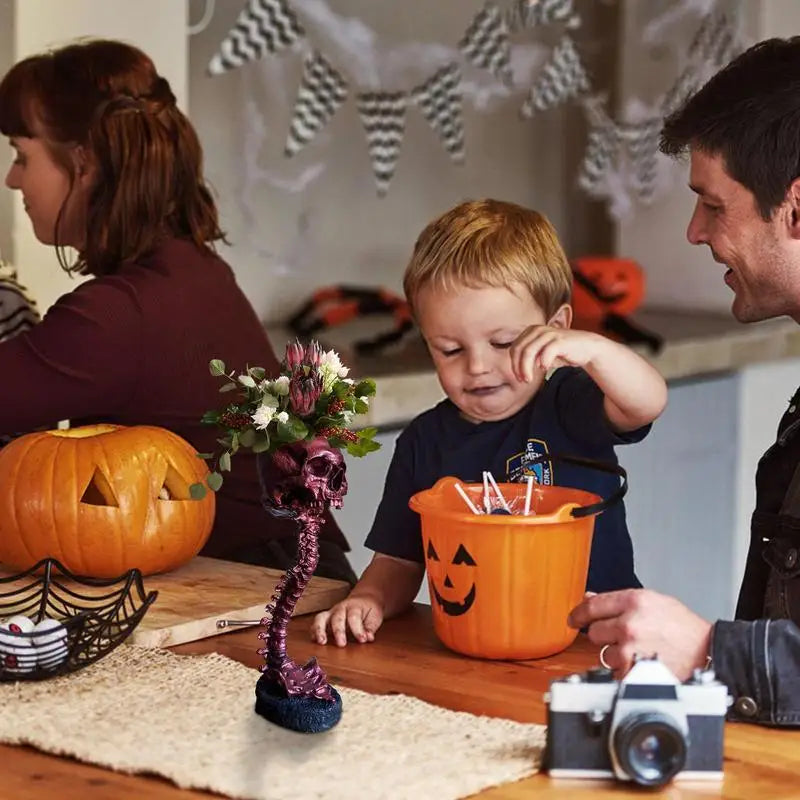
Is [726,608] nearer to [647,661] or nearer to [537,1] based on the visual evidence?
[537,1]

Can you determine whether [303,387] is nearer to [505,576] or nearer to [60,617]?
[505,576]

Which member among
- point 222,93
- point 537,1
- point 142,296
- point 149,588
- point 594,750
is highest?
point 537,1

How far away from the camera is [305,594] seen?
1605 millimetres

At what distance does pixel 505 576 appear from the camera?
1374mm

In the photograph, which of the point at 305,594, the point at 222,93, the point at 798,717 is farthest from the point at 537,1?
the point at 798,717

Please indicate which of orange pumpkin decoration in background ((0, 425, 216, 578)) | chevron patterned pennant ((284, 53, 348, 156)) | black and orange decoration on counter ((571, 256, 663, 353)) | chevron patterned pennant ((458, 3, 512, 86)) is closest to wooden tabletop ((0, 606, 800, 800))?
orange pumpkin decoration in background ((0, 425, 216, 578))

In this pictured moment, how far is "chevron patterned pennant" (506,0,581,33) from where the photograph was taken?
3.77 meters

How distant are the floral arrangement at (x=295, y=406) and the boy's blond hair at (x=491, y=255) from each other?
475 mm

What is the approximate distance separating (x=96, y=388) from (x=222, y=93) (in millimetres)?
1433

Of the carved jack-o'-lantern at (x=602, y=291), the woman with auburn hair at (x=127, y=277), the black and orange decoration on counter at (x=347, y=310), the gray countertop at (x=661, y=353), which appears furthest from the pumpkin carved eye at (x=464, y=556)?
the carved jack-o'-lantern at (x=602, y=291)

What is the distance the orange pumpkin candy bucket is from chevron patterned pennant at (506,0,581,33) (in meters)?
2.54

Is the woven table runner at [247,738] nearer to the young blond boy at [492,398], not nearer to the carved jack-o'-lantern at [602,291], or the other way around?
the young blond boy at [492,398]

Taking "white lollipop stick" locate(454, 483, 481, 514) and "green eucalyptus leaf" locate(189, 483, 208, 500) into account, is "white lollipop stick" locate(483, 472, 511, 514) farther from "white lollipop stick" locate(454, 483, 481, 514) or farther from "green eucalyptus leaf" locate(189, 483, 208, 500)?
"green eucalyptus leaf" locate(189, 483, 208, 500)

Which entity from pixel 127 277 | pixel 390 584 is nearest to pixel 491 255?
pixel 390 584
